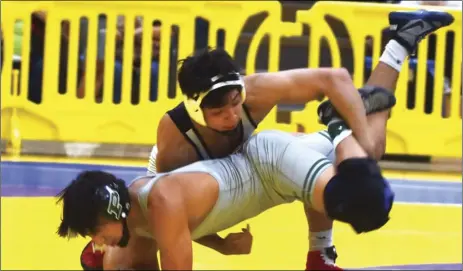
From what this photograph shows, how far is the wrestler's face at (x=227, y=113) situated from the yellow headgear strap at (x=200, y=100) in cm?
1

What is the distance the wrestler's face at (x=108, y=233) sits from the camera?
1779mm

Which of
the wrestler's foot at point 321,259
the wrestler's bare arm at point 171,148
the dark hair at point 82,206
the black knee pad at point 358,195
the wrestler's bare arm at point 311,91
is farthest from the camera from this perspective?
the wrestler's foot at point 321,259

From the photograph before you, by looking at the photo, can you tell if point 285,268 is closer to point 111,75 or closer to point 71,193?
point 71,193

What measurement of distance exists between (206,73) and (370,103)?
423mm

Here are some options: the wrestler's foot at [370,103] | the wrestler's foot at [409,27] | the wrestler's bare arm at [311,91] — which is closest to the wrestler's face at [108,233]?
the wrestler's bare arm at [311,91]

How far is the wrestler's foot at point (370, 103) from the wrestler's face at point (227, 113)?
0.22 m

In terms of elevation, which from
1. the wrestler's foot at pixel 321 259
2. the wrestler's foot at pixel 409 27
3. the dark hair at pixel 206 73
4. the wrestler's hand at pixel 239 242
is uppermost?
the wrestler's foot at pixel 409 27

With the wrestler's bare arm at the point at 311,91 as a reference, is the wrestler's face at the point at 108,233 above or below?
below

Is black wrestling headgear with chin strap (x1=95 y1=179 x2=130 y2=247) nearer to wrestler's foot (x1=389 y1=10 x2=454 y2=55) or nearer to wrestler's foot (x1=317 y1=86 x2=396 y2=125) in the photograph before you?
Result: wrestler's foot (x1=317 y1=86 x2=396 y2=125)

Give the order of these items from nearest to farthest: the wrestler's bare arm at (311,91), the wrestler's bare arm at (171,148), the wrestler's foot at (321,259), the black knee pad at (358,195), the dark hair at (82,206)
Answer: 1. the black knee pad at (358,195)
2. the dark hair at (82,206)
3. the wrestler's bare arm at (311,91)
4. the wrestler's bare arm at (171,148)
5. the wrestler's foot at (321,259)

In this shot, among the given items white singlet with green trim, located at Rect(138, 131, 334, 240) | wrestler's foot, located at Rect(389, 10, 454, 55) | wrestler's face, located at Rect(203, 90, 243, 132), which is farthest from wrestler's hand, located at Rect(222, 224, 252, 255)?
wrestler's foot, located at Rect(389, 10, 454, 55)

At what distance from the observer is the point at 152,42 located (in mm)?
4344

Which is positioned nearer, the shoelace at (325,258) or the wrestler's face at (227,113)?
the wrestler's face at (227,113)

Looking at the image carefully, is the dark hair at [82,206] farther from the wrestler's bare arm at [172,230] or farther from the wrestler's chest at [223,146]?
the wrestler's chest at [223,146]
